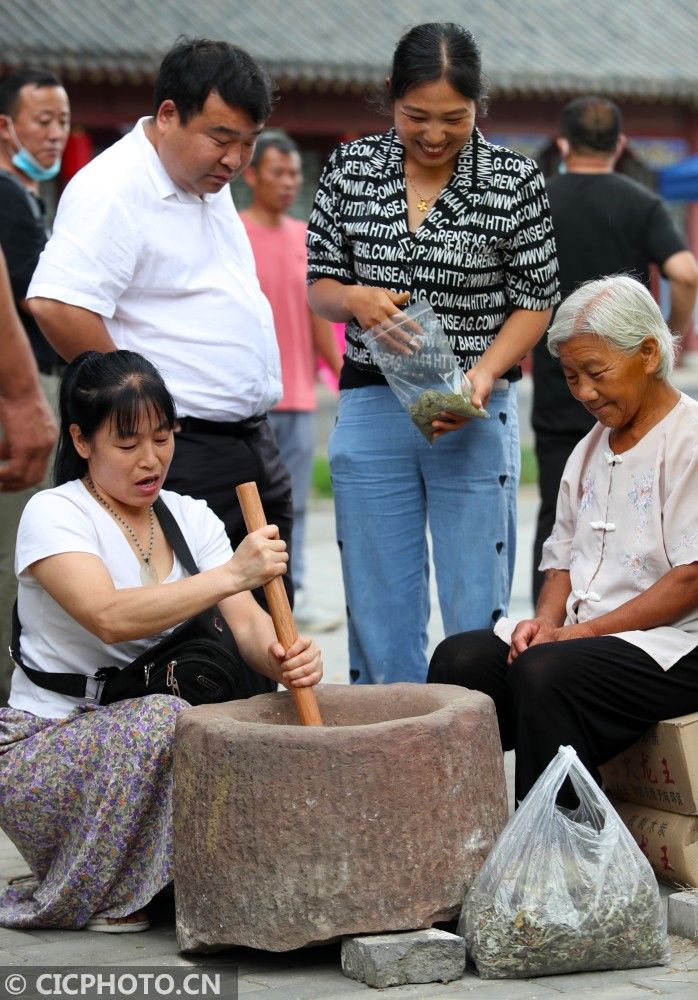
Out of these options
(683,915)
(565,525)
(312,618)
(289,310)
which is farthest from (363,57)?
(683,915)

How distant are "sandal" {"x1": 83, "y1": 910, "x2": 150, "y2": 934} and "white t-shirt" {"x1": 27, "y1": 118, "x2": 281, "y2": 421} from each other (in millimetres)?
1354

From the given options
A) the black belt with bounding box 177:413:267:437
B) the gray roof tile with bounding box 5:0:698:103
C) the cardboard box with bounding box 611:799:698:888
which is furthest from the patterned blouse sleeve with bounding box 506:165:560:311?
the gray roof tile with bounding box 5:0:698:103

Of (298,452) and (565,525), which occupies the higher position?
(298,452)

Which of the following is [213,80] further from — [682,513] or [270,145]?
[270,145]

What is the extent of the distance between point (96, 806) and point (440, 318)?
154 centimetres

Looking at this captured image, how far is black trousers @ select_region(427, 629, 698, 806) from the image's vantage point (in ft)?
11.9

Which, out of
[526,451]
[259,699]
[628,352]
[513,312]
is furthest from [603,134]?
[526,451]

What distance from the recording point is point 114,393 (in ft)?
12.0

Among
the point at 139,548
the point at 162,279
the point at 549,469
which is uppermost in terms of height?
the point at 162,279

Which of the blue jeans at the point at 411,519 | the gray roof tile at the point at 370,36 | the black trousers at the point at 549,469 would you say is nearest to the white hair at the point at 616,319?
the blue jeans at the point at 411,519

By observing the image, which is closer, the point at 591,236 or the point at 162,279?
the point at 162,279

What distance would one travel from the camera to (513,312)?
4262 millimetres

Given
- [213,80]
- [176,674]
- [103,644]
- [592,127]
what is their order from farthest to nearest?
[592,127]
[213,80]
[103,644]
[176,674]

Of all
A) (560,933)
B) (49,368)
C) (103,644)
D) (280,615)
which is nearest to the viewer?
(560,933)
